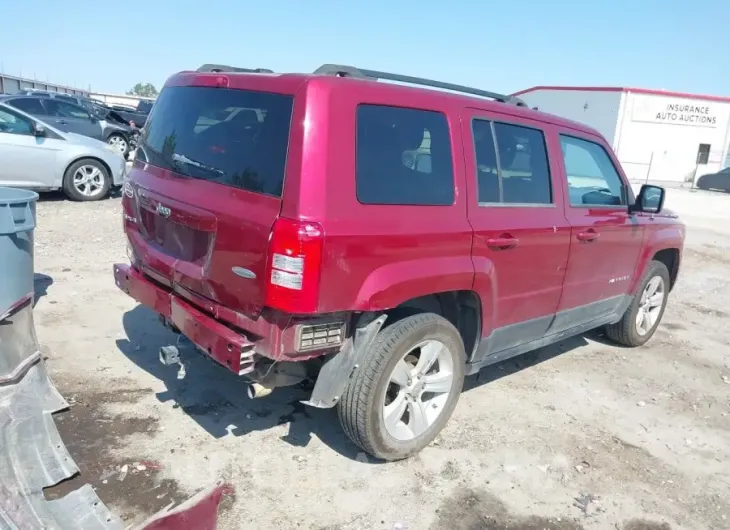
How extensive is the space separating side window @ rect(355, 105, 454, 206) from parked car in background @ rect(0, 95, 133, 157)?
12968 millimetres

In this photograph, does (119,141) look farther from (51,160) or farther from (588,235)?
(588,235)

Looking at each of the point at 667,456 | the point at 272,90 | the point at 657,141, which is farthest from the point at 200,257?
the point at 657,141

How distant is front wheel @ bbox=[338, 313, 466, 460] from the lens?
3209 millimetres

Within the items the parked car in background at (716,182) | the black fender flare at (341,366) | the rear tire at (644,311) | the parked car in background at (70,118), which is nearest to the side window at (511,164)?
the black fender flare at (341,366)

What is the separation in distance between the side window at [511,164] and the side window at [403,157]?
30 cm

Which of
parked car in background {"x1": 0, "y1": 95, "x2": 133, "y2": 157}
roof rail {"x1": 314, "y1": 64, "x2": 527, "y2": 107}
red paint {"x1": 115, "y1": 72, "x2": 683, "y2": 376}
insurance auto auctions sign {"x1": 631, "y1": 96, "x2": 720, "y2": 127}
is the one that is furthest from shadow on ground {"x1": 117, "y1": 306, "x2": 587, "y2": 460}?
insurance auto auctions sign {"x1": 631, "y1": 96, "x2": 720, "y2": 127}

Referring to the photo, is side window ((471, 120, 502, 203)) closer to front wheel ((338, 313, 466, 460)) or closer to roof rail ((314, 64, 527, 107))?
roof rail ((314, 64, 527, 107))

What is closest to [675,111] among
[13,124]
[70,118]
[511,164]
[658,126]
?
[658,126]

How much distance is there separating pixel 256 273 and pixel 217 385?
5.61ft

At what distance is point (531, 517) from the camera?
3.19 meters

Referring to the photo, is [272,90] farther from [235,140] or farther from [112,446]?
[112,446]

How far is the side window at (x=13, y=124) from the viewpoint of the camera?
9.46 meters

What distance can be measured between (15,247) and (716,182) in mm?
30383

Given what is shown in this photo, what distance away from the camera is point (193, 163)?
3.34 meters
